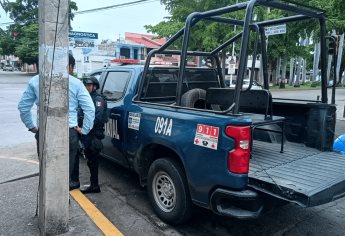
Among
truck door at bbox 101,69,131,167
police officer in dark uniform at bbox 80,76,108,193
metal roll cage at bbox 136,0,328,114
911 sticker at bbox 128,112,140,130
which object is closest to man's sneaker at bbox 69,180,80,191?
police officer in dark uniform at bbox 80,76,108,193

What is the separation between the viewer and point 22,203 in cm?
426

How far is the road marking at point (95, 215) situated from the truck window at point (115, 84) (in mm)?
1438

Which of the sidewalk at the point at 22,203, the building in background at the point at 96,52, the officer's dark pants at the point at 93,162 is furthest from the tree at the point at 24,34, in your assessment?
the officer's dark pants at the point at 93,162

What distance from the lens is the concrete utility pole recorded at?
10.1 ft

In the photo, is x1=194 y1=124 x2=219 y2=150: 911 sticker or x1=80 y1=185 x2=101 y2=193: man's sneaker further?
x1=80 y1=185 x2=101 y2=193: man's sneaker

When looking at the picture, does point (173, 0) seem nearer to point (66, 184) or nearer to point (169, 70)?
point (169, 70)

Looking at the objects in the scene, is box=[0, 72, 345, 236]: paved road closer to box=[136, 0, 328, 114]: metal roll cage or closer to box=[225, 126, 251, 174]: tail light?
box=[225, 126, 251, 174]: tail light

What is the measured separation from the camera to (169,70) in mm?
5059

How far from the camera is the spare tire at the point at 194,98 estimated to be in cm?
433

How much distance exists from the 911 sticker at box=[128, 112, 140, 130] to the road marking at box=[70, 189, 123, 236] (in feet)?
3.58

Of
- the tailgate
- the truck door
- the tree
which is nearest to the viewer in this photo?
the tailgate

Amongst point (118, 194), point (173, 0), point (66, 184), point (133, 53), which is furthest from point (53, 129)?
point (133, 53)

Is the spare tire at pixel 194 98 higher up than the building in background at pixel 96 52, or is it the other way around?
the building in background at pixel 96 52

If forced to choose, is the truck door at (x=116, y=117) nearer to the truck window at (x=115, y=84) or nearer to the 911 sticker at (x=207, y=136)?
the truck window at (x=115, y=84)
